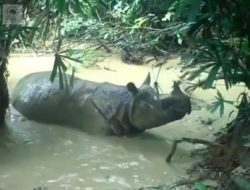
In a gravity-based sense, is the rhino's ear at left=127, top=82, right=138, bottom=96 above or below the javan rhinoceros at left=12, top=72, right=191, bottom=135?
above

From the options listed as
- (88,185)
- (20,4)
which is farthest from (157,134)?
(20,4)

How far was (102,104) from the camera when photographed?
4.91 meters

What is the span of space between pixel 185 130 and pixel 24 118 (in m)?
1.41

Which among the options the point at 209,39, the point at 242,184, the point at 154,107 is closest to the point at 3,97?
the point at 154,107

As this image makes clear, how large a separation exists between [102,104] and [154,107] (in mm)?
498

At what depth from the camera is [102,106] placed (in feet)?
16.1

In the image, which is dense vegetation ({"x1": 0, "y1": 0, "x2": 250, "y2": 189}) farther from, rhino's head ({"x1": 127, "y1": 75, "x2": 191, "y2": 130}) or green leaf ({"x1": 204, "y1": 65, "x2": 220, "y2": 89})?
rhino's head ({"x1": 127, "y1": 75, "x2": 191, "y2": 130})

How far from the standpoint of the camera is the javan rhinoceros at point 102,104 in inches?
182

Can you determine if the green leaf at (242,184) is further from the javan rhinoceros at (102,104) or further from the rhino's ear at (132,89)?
the rhino's ear at (132,89)

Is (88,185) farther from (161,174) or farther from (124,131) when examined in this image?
(124,131)

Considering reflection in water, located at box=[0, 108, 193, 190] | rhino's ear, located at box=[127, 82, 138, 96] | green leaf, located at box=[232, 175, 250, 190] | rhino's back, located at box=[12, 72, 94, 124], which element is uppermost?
rhino's ear, located at box=[127, 82, 138, 96]

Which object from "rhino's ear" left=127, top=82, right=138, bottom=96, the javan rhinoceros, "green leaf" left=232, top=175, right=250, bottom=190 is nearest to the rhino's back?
the javan rhinoceros

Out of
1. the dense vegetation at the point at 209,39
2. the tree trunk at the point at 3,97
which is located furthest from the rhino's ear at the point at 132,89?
the tree trunk at the point at 3,97

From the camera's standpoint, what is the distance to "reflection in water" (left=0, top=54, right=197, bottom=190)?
3709 mm
